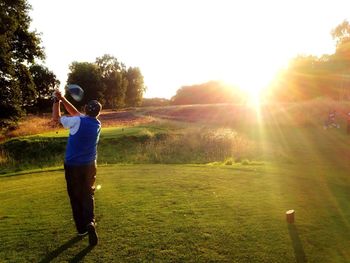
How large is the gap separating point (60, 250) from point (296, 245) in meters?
4.14

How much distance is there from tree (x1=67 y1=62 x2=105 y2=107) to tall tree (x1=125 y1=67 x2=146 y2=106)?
32.1 metres

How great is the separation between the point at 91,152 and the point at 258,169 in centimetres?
972

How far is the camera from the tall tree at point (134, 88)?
385 feet

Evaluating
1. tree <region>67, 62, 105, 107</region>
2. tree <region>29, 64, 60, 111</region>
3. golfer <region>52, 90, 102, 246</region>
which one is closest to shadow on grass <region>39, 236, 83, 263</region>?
golfer <region>52, 90, 102, 246</region>

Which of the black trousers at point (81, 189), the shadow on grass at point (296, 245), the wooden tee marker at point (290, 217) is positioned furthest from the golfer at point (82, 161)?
the wooden tee marker at point (290, 217)

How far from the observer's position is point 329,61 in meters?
76.2

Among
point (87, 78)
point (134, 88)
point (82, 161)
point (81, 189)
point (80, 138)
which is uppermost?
point (87, 78)

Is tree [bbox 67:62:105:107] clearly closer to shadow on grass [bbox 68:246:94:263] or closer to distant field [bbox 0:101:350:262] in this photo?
distant field [bbox 0:101:350:262]

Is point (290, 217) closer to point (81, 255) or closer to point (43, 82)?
point (81, 255)

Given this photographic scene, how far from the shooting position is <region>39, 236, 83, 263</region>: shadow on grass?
260 inches

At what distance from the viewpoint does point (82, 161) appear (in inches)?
287

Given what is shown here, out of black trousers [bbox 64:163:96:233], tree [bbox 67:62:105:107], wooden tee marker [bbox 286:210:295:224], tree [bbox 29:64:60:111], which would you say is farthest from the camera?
tree [bbox 29:64:60:111]

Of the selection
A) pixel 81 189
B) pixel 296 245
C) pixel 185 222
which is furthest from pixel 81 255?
pixel 296 245

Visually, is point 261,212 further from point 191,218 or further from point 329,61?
point 329,61
